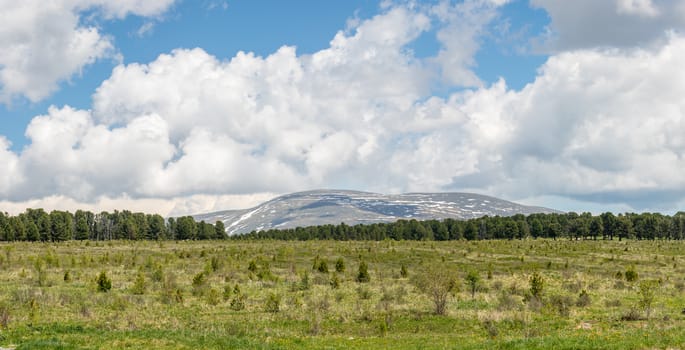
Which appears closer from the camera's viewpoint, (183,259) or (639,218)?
(183,259)

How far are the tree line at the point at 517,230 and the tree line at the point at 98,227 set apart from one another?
18.8 m

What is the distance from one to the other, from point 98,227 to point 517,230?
457ft

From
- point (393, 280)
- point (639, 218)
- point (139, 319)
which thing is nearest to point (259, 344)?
point (139, 319)

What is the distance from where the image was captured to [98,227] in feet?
630

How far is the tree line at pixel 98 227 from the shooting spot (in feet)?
464

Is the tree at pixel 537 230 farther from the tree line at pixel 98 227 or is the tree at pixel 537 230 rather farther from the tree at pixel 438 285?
the tree at pixel 438 285

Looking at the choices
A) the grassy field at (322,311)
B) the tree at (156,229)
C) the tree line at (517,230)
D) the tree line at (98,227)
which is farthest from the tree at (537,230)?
the tree at (156,229)

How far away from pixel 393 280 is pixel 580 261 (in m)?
38.3

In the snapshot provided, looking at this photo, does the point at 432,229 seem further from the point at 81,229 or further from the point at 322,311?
the point at 322,311

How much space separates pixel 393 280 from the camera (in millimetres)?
53469

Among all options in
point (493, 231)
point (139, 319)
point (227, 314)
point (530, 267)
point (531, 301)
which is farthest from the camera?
point (493, 231)

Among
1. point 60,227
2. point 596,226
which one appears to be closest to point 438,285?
point 60,227

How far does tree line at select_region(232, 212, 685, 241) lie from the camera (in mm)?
165000

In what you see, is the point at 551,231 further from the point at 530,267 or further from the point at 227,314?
the point at 227,314
